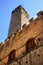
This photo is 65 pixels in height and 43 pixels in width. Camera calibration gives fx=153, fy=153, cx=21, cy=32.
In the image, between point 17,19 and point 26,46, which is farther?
point 17,19

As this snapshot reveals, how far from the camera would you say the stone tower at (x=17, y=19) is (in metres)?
13.6

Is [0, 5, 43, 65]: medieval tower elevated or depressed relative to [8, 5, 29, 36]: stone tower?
depressed

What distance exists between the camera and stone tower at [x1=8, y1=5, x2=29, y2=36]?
44.5 ft

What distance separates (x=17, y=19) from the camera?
14.4 m

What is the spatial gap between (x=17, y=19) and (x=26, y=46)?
522 centimetres

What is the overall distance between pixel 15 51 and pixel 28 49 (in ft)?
3.89

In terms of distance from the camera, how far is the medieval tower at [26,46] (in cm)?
861

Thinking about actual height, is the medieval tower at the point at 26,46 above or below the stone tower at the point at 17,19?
below

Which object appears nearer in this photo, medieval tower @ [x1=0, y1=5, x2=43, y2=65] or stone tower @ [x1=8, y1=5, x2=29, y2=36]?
medieval tower @ [x1=0, y1=5, x2=43, y2=65]

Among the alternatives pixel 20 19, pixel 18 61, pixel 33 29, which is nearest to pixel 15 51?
pixel 18 61

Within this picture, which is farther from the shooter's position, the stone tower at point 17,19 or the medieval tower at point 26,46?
the stone tower at point 17,19

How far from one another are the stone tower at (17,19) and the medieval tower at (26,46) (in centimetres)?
202

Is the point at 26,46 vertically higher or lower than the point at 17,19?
lower

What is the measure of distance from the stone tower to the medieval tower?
2.02m
